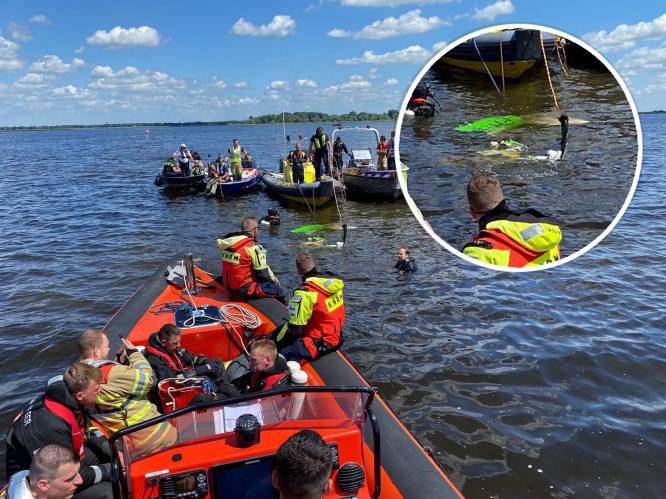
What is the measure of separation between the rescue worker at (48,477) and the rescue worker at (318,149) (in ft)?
53.6

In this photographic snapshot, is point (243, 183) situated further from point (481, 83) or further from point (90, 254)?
point (481, 83)

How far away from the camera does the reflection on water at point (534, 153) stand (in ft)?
5.85

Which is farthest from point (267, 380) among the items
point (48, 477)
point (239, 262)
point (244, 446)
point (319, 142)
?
point (319, 142)

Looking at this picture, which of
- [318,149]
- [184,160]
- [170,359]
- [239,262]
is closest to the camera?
[170,359]

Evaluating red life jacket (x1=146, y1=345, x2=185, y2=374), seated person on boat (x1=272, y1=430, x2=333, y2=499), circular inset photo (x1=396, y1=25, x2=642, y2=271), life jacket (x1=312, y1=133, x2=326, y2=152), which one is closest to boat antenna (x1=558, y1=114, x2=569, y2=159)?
circular inset photo (x1=396, y1=25, x2=642, y2=271)

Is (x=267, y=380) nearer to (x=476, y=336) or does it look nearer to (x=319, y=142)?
(x=476, y=336)

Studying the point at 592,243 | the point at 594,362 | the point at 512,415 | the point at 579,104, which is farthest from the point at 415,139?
the point at 594,362

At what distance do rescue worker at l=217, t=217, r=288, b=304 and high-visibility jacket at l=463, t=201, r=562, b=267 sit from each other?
229 inches

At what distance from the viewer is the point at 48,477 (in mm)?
3082

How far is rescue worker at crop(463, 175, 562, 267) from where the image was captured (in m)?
1.64

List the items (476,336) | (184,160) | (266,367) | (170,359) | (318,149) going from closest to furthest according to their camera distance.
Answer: (266,367) < (170,359) < (476,336) < (318,149) < (184,160)

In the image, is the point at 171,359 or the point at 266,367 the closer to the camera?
the point at 266,367

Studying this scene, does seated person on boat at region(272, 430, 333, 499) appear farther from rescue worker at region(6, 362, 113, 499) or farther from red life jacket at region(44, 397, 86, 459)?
red life jacket at region(44, 397, 86, 459)

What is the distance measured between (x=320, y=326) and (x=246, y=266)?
6.62 ft
